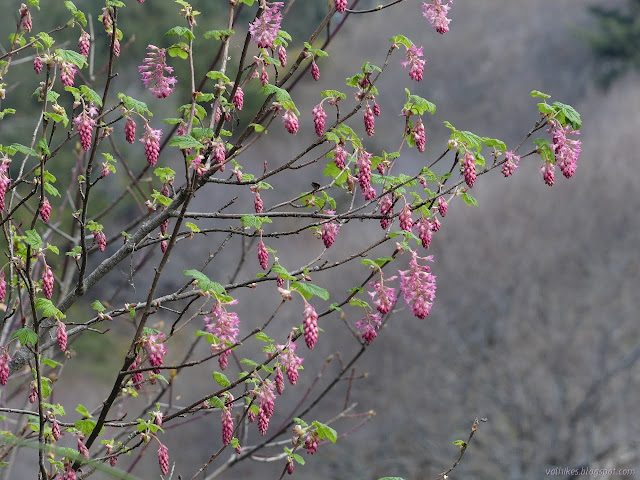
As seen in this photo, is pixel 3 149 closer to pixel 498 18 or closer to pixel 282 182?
pixel 282 182

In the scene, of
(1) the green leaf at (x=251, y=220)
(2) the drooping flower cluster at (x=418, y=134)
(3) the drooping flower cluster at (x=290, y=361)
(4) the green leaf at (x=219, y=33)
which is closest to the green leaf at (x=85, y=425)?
(3) the drooping flower cluster at (x=290, y=361)

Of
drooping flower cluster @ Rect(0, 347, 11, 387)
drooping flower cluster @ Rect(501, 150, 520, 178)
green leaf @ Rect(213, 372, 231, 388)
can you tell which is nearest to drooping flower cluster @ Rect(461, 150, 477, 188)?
drooping flower cluster @ Rect(501, 150, 520, 178)

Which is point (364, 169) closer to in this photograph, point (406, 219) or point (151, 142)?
point (406, 219)

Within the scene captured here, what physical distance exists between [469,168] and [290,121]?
64 cm

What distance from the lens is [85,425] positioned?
8.79 feet

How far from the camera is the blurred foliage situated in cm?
2761

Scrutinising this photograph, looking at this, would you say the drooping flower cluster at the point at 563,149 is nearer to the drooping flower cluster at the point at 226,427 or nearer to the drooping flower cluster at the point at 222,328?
the drooping flower cluster at the point at 222,328

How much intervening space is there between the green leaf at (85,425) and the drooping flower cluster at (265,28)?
4.53 ft

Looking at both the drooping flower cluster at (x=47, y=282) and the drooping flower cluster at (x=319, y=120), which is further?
the drooping flower cluster at (x=319, y=120)

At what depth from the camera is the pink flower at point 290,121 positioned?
2.65 m

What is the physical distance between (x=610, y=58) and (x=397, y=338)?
16.1m

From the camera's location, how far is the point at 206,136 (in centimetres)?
268

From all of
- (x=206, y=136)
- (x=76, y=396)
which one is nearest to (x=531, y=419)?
(x=76, y=396)

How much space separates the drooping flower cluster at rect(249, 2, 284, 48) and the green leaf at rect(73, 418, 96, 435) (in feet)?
4.53
